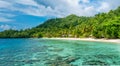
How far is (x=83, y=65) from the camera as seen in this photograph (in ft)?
60.4

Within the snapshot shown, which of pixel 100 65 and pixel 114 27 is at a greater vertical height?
pixel 114 27

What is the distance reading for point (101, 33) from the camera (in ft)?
225

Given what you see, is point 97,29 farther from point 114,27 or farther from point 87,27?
point 87,27

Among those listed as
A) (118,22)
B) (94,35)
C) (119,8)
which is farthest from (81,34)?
(119,8)

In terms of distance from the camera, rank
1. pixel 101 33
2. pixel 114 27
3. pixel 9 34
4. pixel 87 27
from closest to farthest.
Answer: pixel 114 27, pixel 101 33, pixel 87 27, pixel 9 34

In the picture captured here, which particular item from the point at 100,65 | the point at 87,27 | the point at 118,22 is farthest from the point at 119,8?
the point at 100,65

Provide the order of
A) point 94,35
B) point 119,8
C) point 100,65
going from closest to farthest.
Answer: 1. point 100,65
2. point 94,35
3. point 119,8

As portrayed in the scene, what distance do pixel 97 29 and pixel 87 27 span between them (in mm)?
18137

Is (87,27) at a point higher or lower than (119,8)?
lower

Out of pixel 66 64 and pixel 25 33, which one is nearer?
pixel 66 64

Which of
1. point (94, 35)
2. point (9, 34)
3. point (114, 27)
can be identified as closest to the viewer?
point (114, 27)

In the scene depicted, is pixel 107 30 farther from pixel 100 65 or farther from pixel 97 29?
pixel 100 65

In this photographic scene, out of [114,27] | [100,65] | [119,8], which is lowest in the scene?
[100,65]

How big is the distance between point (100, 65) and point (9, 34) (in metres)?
153
